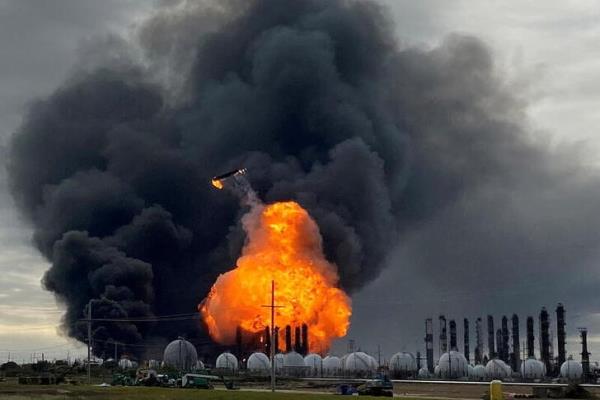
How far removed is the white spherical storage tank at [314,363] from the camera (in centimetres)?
18088

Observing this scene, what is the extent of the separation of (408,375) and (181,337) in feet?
153

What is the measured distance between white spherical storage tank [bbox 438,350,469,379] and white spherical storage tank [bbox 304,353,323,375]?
2448cm

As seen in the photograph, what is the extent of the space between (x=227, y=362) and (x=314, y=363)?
55.5 ft

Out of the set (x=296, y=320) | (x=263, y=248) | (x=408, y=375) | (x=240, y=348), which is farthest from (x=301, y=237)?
(x=408, y=375)

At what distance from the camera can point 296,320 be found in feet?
574

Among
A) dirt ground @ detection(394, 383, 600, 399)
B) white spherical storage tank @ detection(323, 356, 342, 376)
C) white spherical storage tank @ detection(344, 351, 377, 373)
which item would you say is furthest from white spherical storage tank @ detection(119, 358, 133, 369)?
dirt ground @ detection(394, 383, 600, 399)

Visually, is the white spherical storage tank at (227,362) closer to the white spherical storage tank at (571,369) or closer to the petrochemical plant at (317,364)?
the petrochemical plant at (317,364)

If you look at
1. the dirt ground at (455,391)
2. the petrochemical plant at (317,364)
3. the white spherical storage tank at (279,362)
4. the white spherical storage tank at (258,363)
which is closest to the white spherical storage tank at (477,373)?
the petrochemical plant at (317,364)

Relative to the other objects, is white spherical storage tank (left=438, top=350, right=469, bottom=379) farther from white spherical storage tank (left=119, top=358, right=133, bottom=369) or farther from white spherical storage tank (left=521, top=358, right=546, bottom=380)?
white spherical storage tank (left=119, top=358, right=133, bottom=369)

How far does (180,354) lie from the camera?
182500 mm

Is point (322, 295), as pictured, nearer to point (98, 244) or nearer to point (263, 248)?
point (263, 248)

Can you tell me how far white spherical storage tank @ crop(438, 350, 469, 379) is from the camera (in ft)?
623

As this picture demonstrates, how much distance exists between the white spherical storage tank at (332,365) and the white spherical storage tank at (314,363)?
1.03 meters

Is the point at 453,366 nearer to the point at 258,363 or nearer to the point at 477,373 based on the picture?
the point at 477,373
